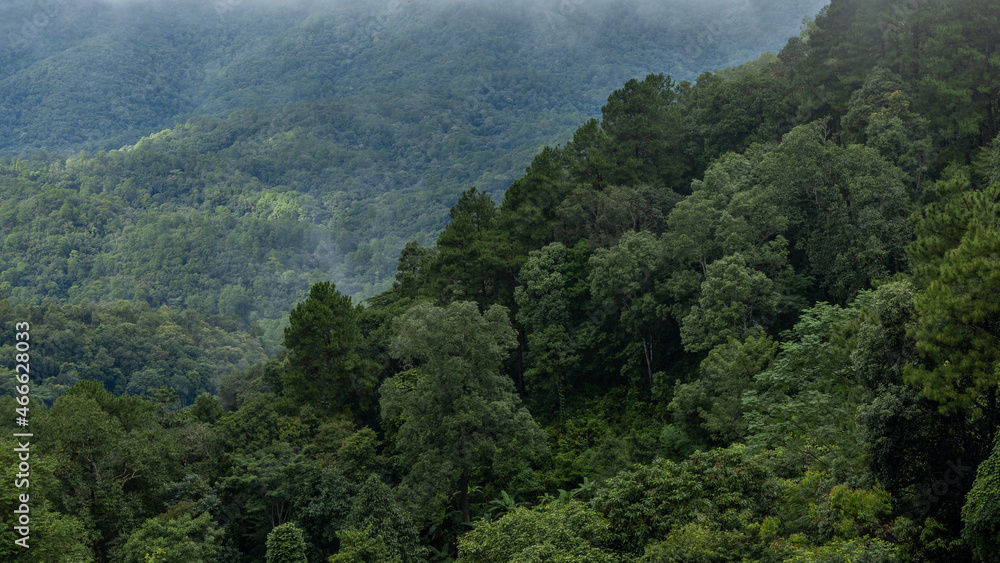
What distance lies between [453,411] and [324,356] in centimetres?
1289

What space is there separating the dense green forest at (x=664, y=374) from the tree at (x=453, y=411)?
0.46 ft

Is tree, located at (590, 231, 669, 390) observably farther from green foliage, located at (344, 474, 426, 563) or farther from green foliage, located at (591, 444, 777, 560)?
green foliage, located at (591, 444, 777, 560)

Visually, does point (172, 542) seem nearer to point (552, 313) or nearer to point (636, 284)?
point (552, 313)

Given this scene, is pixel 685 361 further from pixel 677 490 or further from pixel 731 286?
pixel 677 490

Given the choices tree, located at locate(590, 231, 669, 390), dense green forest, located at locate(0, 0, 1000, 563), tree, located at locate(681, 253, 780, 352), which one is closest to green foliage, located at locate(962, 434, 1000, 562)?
dense green forest, located at locate(0, 0, 1000, 563)

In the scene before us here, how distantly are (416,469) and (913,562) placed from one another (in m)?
20.2

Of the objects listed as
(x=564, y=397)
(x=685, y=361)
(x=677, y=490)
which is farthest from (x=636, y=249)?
(x=677, y=490)

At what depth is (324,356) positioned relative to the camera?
40.8 meters

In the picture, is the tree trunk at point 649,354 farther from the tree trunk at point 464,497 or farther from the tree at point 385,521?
the tree at point 385,521

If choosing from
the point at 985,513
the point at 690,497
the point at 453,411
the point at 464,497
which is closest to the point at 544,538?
the point at 690,497

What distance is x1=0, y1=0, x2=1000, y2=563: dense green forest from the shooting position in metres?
14.8

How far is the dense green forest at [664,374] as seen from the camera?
14.8m

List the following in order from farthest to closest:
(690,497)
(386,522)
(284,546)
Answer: (386,522) → (284,546) → (690,497)

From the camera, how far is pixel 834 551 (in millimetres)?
13570
